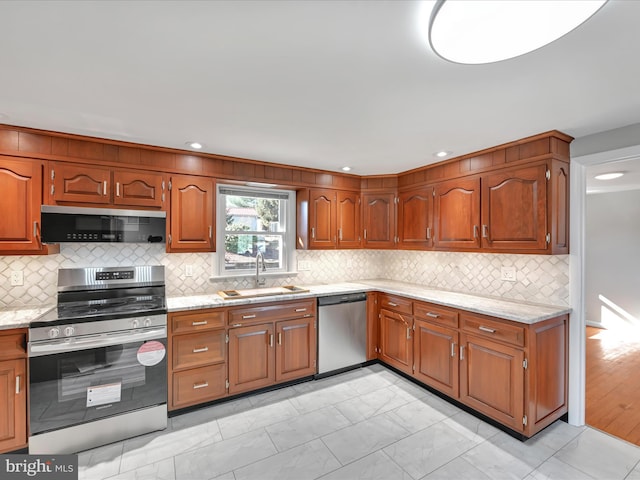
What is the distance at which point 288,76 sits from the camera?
1599mm

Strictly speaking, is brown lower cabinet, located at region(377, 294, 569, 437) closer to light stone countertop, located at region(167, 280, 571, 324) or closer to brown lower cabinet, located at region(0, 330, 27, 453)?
light stone countertop, located at region(167, 280, 571, 324)

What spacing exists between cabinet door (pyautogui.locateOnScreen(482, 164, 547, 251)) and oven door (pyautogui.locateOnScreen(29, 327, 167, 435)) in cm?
296

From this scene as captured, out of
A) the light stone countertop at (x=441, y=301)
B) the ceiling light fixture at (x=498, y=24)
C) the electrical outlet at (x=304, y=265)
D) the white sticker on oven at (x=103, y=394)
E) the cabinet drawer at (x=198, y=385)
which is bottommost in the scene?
the cabinet drawer at (x=198, y=385)

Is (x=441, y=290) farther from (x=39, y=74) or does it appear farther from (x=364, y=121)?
(x=39, y=74)

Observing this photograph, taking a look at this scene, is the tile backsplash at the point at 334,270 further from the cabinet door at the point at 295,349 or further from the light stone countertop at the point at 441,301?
the cabinet door at the point at 295,349

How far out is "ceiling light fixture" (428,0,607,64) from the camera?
0.96 meters

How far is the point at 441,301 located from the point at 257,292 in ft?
5.95

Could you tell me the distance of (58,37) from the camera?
129 cm

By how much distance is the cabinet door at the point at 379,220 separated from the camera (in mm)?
3867

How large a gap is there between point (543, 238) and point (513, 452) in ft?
5.16

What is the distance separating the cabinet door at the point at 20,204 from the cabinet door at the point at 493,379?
3552 millimetres

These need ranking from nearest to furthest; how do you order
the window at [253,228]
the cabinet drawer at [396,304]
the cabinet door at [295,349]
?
the cabinet door at [295,349], the cabinet drawer at [396,304], the window at [253,228]

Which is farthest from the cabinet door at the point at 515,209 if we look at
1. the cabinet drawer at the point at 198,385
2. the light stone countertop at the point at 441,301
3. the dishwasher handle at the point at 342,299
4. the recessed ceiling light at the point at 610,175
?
the cabinet drawer at the point at 198,385

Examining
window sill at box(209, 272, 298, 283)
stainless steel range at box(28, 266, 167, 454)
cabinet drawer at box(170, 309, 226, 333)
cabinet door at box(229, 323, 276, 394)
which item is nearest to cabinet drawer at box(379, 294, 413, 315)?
window sill at box(209, 272, 298, 283)
